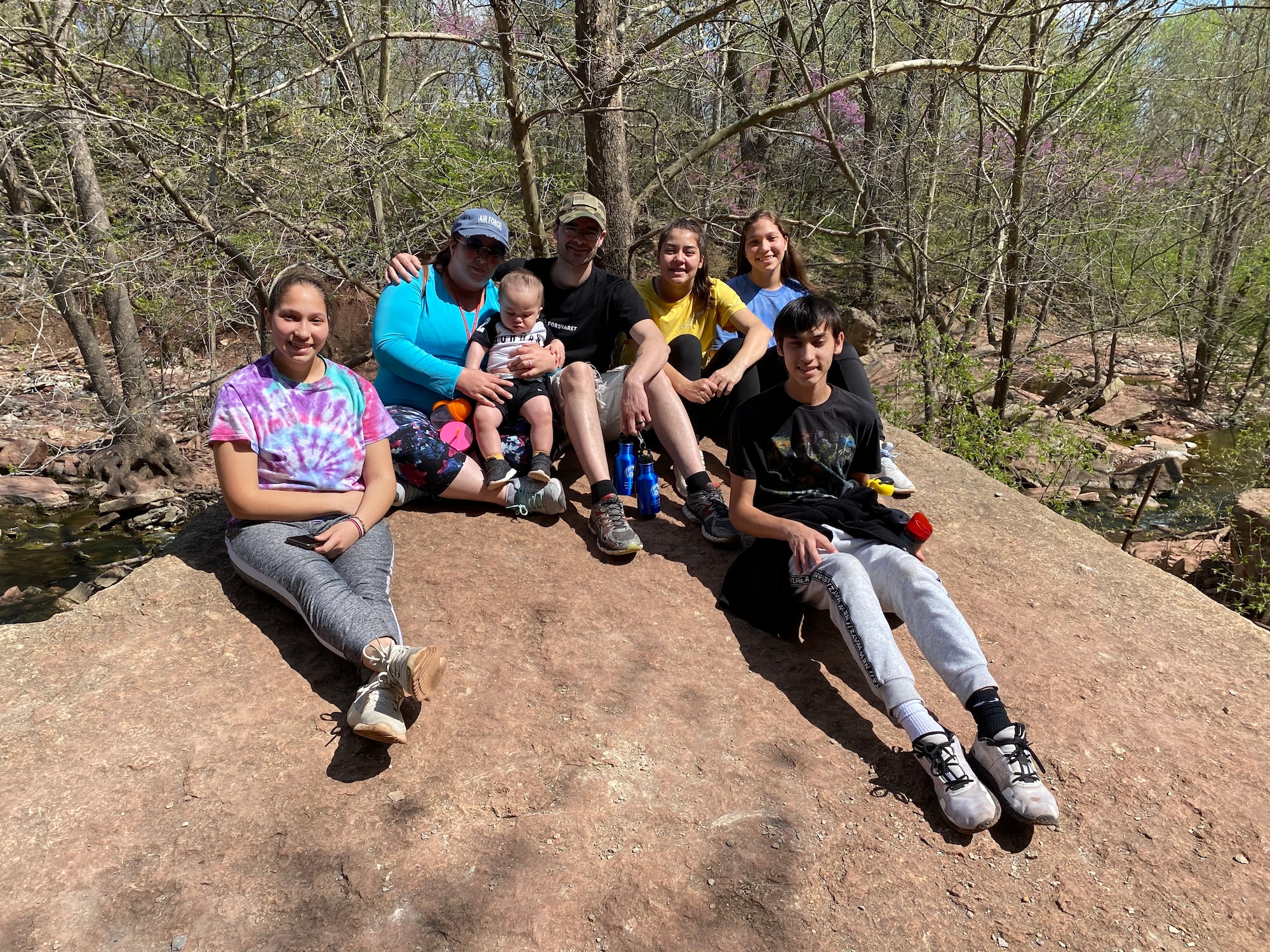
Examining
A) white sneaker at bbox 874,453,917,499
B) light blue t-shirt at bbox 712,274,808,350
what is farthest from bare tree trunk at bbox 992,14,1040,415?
white sneaker at bbox 874,453,917,499

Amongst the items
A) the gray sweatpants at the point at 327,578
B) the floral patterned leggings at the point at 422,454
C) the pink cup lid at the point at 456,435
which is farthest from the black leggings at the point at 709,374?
the gray sweatpants at the point at 327,578

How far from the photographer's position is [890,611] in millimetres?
2971

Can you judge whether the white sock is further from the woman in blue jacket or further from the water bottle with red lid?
the woman in blue jacket

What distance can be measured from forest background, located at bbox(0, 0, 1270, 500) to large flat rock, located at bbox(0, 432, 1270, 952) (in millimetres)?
Answer: 3418

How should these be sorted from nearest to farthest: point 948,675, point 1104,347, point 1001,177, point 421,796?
point 421,796
point 948,675
point 1001,177
point 1104,347

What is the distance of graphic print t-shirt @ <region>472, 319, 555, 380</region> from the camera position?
398 centimetres

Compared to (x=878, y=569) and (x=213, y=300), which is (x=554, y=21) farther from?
(x=878, y=569)

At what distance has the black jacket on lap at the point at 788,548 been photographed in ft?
10.4

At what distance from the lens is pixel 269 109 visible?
6.73 metres

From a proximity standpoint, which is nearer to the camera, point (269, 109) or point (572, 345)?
point (572, 345)

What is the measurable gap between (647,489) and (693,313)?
1.07 metres

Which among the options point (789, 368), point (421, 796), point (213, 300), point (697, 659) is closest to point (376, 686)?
point (421, 796)

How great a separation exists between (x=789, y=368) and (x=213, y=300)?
5.37 metres

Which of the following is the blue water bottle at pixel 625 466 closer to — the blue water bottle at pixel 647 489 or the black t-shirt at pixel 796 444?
the blue water bottle at pixel 647 489
